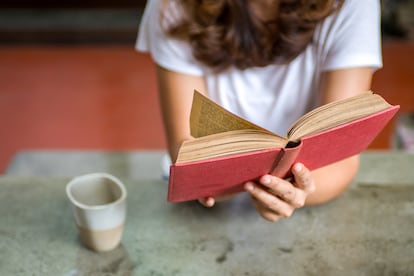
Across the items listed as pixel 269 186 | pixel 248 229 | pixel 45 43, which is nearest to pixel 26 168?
pixel 248 229

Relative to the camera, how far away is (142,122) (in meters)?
2.54

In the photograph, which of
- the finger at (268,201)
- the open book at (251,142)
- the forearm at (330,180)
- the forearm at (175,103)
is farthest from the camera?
the forearm at (175,103)

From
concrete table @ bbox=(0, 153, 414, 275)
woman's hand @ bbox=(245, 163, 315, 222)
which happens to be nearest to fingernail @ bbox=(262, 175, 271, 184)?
woman's hand @ bbox=(245, 163, 315, 222)

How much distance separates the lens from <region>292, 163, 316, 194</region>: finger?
0.73 metres

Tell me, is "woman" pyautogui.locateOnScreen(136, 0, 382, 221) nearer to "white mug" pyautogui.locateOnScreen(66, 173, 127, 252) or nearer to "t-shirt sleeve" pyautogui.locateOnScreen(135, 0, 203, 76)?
"t-shirt sleeve" pyautogui.locateOnScreen(135, 0, 203, 76)

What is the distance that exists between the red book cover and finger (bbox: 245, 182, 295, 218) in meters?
0.02

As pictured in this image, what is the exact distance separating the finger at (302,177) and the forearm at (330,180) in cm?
12

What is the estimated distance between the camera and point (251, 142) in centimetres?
66

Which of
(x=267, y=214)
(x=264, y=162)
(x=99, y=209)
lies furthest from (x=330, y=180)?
(x=99, y=209)

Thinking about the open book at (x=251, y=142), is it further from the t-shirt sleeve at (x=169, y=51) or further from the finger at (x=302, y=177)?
the t-shirt sleeve at (x=169, y=51)

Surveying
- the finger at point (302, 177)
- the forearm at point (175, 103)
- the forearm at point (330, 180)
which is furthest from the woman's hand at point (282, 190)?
the forearm at point (175, 103)

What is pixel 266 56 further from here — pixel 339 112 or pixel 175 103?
pixel 339 112

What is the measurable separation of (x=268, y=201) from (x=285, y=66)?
38 centimetres

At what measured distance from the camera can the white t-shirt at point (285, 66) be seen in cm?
93
